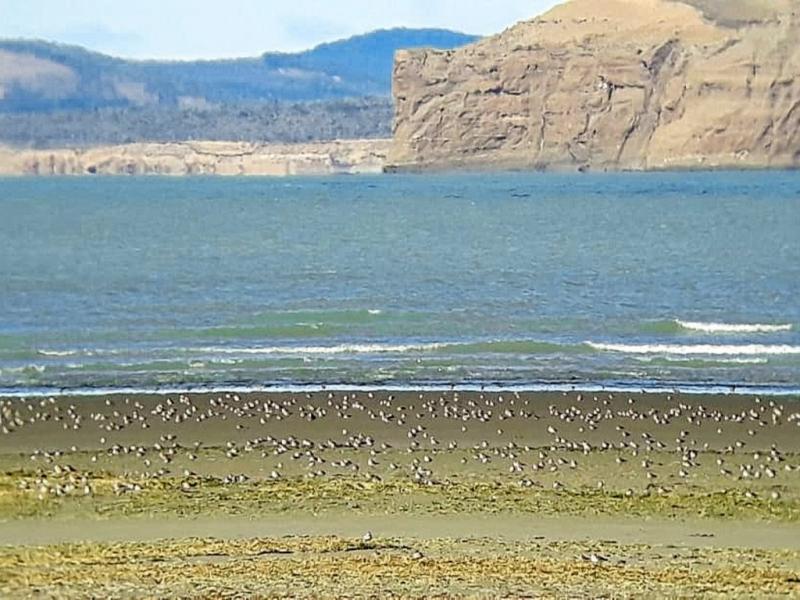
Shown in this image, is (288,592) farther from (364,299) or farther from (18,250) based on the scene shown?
(18,250)

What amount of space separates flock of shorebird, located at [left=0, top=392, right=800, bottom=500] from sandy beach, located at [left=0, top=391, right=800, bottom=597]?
47 millimetres

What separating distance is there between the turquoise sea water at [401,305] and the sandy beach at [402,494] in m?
2.77

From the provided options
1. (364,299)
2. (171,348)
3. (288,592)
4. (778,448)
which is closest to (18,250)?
(364,299)

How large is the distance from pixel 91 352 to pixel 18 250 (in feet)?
90.1

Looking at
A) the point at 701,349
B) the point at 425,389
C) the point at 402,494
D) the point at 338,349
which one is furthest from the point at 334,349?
the point at 402,494

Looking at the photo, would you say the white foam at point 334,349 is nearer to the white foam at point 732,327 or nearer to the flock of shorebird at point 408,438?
the flock of shorebird at point 408,438

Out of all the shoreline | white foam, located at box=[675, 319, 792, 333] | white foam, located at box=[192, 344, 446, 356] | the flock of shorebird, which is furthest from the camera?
white foam, located at box=[675, 319, 792, 333]

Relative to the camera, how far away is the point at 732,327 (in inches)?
1085

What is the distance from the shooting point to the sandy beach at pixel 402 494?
9555 millimetres

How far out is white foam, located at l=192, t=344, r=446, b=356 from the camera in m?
24.2

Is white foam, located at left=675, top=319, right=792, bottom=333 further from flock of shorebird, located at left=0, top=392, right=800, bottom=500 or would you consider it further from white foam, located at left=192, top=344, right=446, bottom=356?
flock of shorebird, located at left=0, top=392, right=800, bottom=500

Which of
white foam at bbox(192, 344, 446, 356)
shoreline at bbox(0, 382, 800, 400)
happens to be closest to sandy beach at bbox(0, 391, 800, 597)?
shoreline at bbox(0, 382, 800, 400)

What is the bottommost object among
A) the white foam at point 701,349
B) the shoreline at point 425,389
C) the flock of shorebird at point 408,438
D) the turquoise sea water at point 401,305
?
the turquoise sea water at point 401,305

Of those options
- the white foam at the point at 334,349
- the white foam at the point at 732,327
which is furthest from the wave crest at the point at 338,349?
the white foam at the point at 732,327
